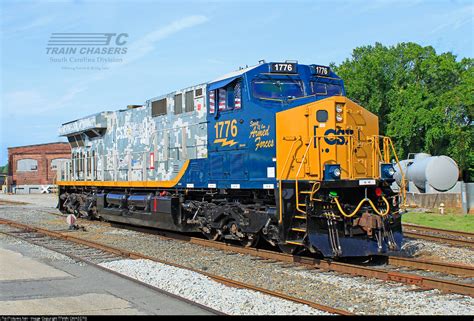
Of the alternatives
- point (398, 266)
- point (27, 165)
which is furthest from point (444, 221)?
point (27, 165)

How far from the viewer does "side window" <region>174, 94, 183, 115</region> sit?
13961 mm

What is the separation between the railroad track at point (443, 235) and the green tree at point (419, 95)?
19.6m

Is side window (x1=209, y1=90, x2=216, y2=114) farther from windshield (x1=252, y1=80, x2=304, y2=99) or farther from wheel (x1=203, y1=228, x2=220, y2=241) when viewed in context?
wheel (x1=203, y1=228, x2=220, y2=241)

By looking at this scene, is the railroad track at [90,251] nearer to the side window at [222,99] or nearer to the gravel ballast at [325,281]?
the gravel ballast at [325,281]

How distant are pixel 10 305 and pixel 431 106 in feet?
111

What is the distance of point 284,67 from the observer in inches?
445

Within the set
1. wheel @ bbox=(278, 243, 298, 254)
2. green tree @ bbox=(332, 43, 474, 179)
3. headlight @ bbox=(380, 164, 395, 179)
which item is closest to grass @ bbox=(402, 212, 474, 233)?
headlight @ bbox=(380, 164, 395, 179)

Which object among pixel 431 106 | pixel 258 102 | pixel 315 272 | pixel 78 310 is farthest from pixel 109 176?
pixel 431 106

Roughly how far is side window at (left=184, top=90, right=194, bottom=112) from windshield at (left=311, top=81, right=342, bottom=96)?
131 inches

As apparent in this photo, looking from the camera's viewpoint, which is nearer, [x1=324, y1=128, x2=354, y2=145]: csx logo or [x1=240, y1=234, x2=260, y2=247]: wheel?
[x1=324, y1=128, x2=354, y2=145]: csx logo

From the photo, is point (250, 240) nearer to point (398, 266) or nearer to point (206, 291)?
point (398, 266)

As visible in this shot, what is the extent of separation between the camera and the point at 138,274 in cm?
945

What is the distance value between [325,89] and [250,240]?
371 centimetres

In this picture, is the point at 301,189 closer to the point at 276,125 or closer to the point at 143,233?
the point at 276,125
